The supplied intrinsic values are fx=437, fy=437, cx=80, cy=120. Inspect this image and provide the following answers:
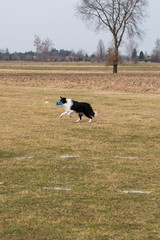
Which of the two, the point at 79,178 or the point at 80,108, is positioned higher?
the point at 80,108

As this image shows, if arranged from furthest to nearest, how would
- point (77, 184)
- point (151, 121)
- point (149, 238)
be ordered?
point (151, 121)
point (77, 184)
point (149, 238)

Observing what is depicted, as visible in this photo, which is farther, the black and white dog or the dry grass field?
the black and white dog

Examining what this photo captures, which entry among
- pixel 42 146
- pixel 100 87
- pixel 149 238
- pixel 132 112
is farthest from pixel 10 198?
pixel 100 87

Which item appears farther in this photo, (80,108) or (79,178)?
(80,108)

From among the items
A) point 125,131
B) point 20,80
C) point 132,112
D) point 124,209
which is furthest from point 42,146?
point 20,80

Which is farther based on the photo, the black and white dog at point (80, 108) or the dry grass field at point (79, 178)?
the black and white dog at point (80, 108)

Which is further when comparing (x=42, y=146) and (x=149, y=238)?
(x=42, y=146)

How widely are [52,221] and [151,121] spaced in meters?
9.85

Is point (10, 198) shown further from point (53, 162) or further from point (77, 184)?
point (53, 162)

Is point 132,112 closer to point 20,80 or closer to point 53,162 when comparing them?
point 53,162

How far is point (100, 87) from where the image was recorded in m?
32.1

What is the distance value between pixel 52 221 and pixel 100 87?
26893 mm

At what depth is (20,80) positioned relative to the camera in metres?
38.8

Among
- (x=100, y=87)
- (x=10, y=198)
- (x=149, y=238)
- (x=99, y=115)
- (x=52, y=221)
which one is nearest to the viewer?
(x=149, y=238)
